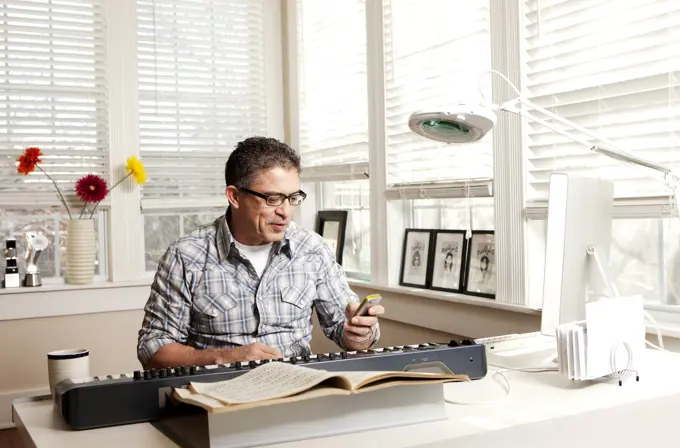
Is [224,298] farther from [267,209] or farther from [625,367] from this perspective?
[625,367]

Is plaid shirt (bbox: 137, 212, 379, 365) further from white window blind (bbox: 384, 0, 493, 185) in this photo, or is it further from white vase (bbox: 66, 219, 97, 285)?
white vase (bbox: 66, 219, 97, 285)

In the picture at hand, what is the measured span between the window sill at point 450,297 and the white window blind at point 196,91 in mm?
1200

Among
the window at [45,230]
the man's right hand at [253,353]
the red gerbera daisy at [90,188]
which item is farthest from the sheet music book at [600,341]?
the window at [45,230]

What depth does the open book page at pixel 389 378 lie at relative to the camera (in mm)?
1333

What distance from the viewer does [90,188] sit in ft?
12.6

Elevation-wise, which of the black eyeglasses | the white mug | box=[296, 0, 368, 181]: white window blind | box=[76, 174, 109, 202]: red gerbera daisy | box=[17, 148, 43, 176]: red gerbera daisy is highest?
box=[296, 0, 368, 181]: white window blind

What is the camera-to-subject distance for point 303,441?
133cm

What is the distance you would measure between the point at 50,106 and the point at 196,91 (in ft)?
2.56

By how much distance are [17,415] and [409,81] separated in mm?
2192

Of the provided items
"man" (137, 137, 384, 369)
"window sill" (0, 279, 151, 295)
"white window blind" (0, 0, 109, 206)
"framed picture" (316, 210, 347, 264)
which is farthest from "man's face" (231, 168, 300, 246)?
"white window blind" (0, 0, 109, 206)

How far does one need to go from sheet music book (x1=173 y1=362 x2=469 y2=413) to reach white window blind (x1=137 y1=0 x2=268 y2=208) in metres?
2.89

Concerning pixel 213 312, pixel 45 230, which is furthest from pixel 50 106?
pixel 213 312

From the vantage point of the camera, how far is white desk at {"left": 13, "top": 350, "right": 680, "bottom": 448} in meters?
1.36

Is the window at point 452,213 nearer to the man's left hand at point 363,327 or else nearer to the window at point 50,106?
the man's left hand at point 363,327
